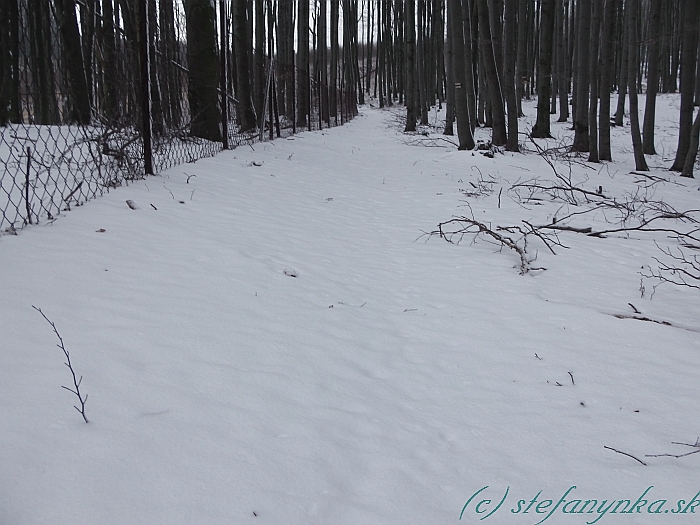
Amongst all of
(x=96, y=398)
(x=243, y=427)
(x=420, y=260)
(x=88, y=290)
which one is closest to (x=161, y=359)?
(x=96, y=398)

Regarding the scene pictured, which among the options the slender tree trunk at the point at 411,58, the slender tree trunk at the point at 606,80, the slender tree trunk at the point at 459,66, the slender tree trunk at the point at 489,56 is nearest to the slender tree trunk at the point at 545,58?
the slender tree trunk at the point at 606,80

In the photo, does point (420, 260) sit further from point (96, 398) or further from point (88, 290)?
point (96, 398)

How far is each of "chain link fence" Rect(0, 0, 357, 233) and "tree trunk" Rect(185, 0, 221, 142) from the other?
0.02 meters

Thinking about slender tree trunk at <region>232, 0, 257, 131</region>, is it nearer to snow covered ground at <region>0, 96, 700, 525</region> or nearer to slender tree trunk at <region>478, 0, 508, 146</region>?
slender tree trunk at <region>478, 0, 508, 146</region>

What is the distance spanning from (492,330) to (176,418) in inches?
65.6

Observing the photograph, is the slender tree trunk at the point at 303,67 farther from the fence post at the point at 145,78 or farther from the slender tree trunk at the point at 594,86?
the fence post at the point at 145,78

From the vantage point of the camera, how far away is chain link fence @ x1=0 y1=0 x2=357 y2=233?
154 inches

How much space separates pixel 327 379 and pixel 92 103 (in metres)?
4.71

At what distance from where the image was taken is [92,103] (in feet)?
17.4

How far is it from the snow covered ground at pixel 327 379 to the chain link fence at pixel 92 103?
605 millimetres

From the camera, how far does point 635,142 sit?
9766 millimetres

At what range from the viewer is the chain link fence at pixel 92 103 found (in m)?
3.91

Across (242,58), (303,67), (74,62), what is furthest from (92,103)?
(303,67)

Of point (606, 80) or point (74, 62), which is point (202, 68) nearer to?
point (74, 62)
